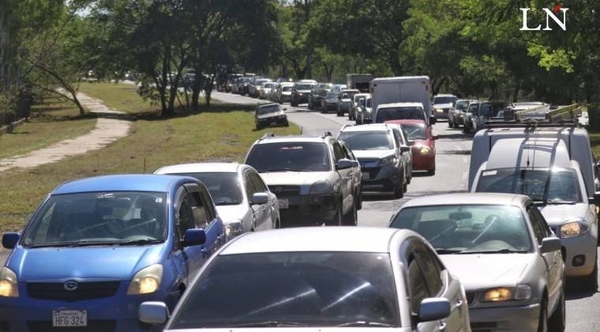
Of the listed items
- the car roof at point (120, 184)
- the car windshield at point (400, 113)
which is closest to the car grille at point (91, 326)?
the car roof at point (120, 184)

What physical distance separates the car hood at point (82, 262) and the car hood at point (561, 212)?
5528mm

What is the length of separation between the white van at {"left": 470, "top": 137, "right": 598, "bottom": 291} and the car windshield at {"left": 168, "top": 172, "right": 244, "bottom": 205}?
3079 mm

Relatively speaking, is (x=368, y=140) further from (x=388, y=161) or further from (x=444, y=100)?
(x=444, y=100)

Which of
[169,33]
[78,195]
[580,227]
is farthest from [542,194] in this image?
[169,33]

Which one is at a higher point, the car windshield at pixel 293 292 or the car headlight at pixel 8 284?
the car windshield at pixel 293 292

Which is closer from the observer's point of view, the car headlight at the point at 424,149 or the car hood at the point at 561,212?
the car hood at the point at 561,212

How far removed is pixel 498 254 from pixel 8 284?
4349 millimetres

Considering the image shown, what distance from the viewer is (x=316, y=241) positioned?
711cm

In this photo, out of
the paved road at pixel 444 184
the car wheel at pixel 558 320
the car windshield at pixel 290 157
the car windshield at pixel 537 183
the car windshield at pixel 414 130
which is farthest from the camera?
the car windshield at pixel 414 130

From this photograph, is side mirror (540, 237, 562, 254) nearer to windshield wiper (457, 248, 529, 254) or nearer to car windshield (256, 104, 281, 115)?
windshield wiper (457, 248, 529, 254)

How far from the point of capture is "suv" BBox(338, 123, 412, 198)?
28.2m

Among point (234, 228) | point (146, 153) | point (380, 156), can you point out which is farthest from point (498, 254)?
point (146, 153)

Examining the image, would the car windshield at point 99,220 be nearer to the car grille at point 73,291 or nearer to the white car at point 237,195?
the car grille at point 73,291

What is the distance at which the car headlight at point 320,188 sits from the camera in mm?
20125
